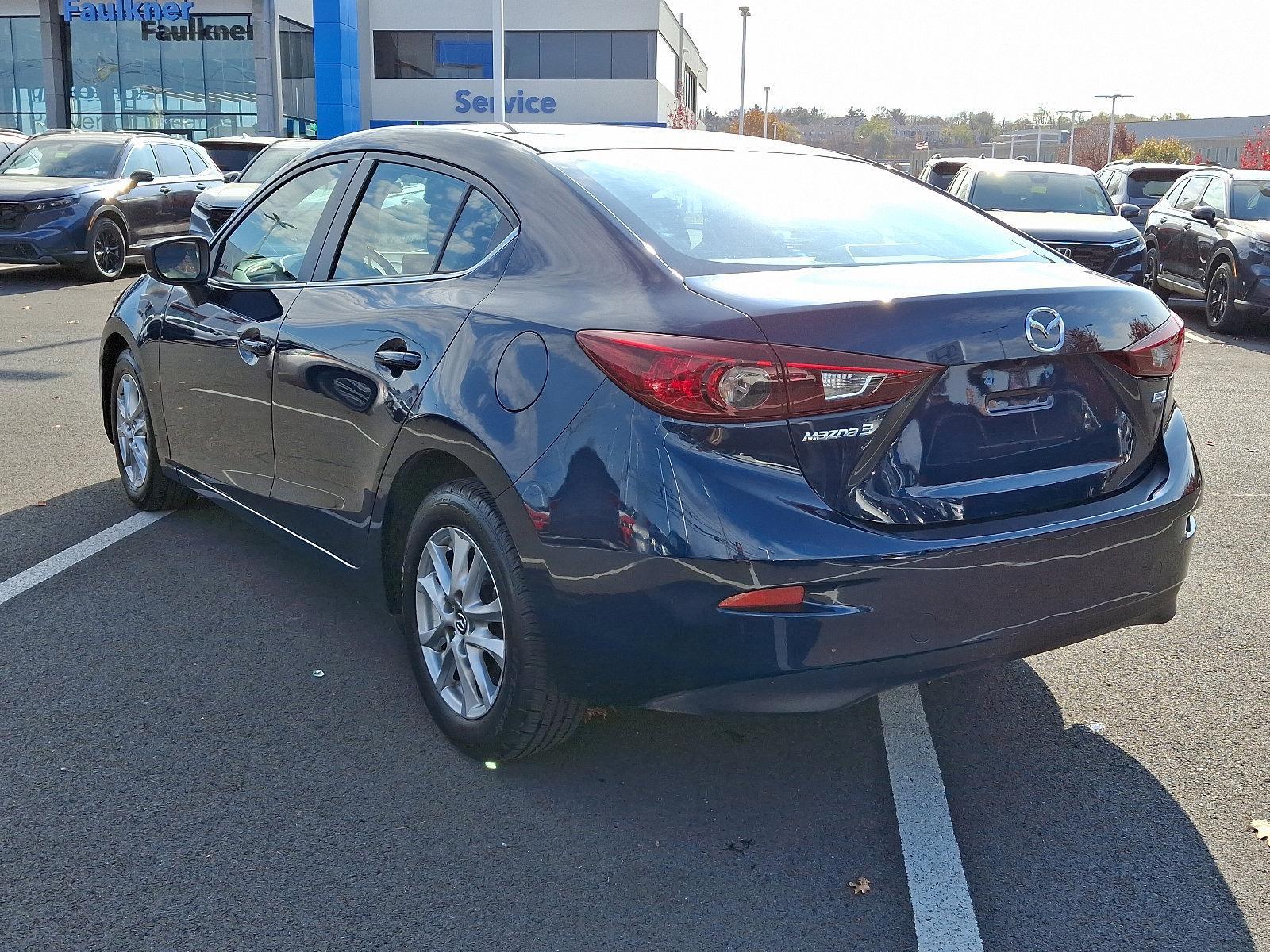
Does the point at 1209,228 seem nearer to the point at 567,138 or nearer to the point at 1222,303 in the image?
the point at 1222,303

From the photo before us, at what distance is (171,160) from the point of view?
16859 mm

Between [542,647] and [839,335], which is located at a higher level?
[839,335]

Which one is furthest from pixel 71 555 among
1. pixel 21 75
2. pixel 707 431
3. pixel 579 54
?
pixel 579 54

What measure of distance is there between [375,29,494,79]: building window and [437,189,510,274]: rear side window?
56.4 metres

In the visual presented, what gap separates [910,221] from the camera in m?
3.72

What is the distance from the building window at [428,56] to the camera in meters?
57.2

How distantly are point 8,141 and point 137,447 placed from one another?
1747cm

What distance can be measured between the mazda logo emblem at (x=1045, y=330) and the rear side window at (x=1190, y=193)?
13482 mm

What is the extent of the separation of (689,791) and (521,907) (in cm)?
67

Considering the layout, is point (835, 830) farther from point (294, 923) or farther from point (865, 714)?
point (294, 923)

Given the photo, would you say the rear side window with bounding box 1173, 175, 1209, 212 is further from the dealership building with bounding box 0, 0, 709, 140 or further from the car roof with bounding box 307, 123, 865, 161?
the dealership building with bounding box 0, 0, 709, 140

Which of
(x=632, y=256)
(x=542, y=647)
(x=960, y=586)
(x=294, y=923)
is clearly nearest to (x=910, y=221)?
(x=632, y=256)

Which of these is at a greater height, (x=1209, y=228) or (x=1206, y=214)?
(x=1206, y=214)

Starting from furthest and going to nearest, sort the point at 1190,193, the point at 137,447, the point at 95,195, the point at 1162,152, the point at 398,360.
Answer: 1. the point at 1162,152
2. the point at 1190,193
3. the point at 95,195
4. the point at 137,447
5. the point at 398,360
